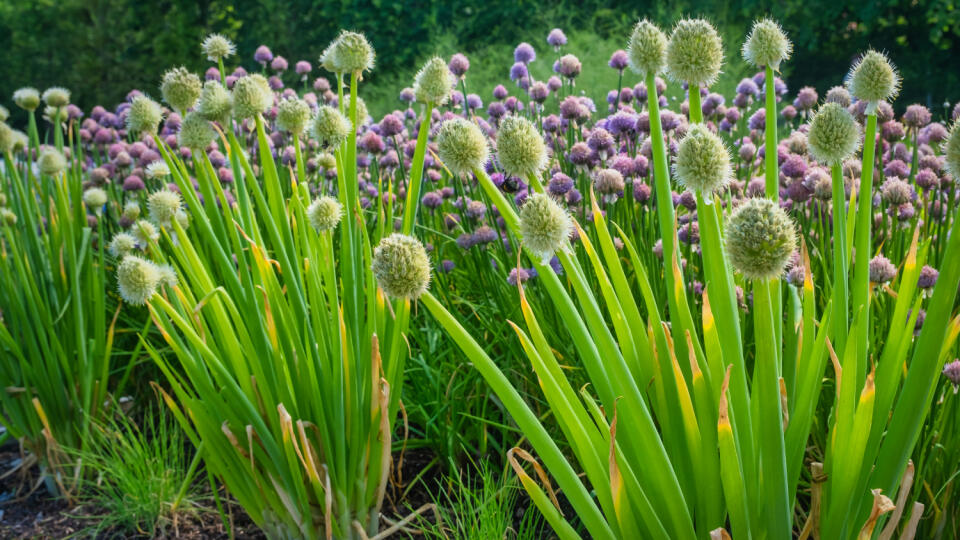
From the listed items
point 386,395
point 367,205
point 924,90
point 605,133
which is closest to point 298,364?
point 386,395

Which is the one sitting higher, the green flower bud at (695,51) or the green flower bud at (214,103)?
the green flower bud at (695,51)

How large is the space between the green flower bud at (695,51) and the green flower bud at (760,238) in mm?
301

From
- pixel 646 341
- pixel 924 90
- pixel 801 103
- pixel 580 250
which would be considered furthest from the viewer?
pixel 924 90

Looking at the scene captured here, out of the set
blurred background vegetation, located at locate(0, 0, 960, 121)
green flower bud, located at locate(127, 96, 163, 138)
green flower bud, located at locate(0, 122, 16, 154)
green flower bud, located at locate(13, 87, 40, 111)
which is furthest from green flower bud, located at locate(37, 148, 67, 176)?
blurred background vegetation, located at locate(0, 0, 960, 121)

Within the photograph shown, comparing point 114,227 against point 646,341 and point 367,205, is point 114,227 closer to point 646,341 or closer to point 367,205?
point 367,205

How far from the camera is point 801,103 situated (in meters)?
3.59

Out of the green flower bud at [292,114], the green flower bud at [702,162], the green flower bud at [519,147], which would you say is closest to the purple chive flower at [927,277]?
the green flower bud at [702,162]

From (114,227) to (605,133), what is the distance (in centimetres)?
266

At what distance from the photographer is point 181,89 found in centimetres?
209

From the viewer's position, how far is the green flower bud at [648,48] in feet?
4.73

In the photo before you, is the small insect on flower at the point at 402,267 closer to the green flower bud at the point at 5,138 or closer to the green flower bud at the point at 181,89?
the green flower bud at the point at 181,89

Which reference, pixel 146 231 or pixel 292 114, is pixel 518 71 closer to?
pixel 292 114

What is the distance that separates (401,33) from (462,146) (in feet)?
42.8

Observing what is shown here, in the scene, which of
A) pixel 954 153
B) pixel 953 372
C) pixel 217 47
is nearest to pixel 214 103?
pixel 217 47
